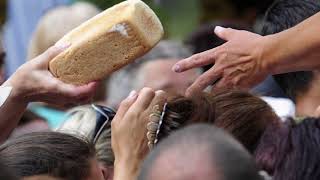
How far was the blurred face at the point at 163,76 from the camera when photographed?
16.1 feet

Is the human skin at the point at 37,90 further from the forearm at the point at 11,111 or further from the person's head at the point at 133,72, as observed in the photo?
the person's head at the point at 133,72

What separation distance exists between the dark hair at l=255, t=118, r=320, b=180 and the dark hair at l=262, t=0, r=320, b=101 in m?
1.04

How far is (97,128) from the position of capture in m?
3.59

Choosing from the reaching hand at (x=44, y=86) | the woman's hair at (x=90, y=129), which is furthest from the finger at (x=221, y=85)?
the woman's hair at (x=90, y=129)

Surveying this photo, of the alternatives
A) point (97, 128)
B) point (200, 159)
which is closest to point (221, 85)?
point (97, 128)

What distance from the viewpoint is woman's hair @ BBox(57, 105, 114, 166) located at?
3.47m

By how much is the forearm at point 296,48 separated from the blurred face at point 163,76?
1.88 metres

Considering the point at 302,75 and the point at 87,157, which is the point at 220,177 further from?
the point at 302,75

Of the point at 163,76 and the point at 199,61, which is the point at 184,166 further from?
the point at 163,76

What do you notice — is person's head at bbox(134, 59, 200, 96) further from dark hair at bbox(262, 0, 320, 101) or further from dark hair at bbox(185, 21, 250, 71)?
dark hair at bbox(262, 0, 320, 101)

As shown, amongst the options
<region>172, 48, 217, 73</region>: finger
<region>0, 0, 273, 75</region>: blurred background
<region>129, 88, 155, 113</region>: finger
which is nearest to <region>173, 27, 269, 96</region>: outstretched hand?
<region>172, 48, 217, 73</region>: finger

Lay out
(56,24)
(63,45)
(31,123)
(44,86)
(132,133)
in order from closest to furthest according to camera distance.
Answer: (132,133)
(63,45)
(44,86)
(31,123)
(56,24)

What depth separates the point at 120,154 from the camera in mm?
2904

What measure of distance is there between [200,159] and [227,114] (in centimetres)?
85
